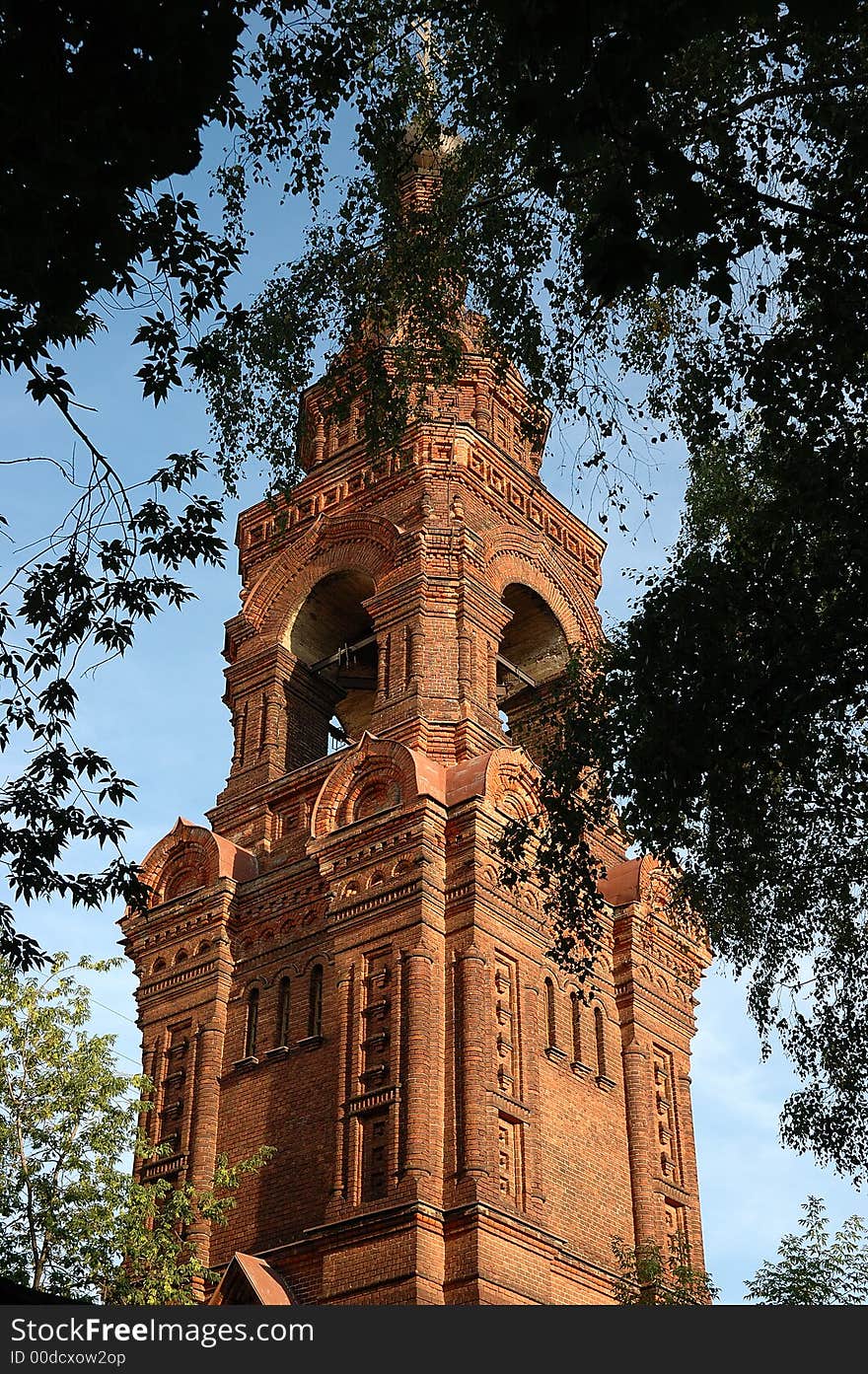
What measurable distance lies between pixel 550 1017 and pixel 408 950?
8.59 feet

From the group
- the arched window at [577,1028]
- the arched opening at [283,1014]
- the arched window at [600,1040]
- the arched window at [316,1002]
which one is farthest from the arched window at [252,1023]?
the arched window at [600,1040]

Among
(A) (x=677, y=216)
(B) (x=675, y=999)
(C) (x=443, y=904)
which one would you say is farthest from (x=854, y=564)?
(B) (x=675, y=999)

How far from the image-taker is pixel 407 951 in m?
20.0

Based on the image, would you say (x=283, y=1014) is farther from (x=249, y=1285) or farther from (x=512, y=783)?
(x=512, y=783)

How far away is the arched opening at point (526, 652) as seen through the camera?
26.1m

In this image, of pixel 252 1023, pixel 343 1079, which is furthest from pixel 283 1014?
pixel 343 1079

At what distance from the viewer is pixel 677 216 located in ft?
25.8

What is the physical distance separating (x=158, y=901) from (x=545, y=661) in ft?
24.0

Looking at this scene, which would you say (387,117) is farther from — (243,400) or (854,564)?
(854,564)

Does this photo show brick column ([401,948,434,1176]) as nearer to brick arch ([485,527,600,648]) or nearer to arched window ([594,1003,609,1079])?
arched window ([594,1003,609,1079])

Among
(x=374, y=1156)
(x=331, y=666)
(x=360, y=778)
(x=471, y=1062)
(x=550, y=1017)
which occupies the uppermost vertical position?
(x=331, y=666)

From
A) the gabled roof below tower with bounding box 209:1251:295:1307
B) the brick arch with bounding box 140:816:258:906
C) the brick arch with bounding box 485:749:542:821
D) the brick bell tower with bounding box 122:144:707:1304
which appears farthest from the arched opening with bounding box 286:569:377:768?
the gabled roof below tower with bounding box 209:1251:295:1307

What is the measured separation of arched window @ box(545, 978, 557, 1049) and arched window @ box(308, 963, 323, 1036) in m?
2.96

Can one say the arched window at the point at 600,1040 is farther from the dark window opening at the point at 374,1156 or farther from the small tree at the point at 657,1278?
the dark window opening at the point at 374,1156
